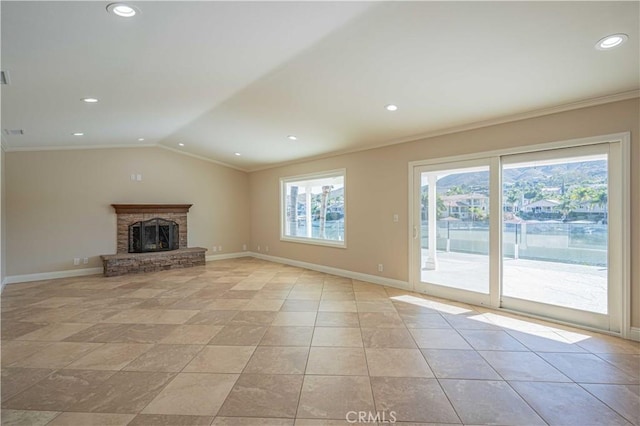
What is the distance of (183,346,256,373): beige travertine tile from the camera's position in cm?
279

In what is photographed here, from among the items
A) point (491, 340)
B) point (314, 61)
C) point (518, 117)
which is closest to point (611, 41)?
point (518, 117)

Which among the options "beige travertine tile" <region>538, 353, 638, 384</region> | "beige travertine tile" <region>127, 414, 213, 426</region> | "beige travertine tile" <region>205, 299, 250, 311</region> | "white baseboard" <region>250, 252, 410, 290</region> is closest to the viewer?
"beige travertine tile" <region>127, 414, 213, 426</region>

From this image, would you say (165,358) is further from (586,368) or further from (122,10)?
(586,368)

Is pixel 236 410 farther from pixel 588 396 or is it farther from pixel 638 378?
pixel 638 378

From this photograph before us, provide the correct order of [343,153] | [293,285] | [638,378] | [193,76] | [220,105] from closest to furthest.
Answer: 1. [638,378]
2. [193,76]
3. [220,105]
4. [293,285]
5. [343,153]

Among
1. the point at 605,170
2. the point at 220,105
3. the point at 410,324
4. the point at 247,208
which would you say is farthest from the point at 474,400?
the point at 247,208

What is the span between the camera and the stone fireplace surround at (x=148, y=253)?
672 centimetres

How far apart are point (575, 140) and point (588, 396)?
107 inches

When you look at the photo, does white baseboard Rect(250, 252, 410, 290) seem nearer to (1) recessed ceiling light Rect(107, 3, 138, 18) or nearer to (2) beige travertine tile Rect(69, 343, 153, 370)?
(2) beige travertine tile Rect(69, 343, 153, 370)

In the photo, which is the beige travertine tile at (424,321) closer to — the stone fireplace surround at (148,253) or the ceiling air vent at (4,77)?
the ceiling air vent at (4,77)

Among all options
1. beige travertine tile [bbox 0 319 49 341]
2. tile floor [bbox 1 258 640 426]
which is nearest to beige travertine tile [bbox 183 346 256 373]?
tile floor [bbox 1 258 640 426]

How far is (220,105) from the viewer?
14.9 feet

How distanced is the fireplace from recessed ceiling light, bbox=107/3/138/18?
6105 millimetres

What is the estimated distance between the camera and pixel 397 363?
287cm
